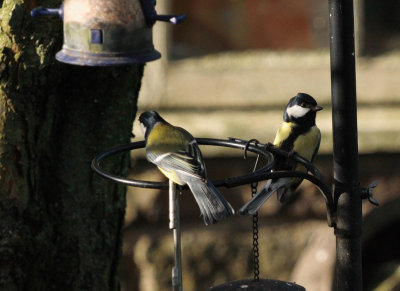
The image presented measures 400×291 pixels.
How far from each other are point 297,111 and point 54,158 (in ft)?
2.99

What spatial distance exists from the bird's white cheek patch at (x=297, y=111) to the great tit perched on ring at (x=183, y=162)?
38 cm

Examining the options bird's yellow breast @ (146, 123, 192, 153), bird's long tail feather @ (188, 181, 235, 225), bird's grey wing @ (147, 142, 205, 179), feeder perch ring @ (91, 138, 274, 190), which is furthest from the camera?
bird's yellow breast @ (146, 123, 192, 153)

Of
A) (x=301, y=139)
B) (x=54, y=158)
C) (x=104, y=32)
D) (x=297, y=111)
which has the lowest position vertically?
(x=54, y=158)

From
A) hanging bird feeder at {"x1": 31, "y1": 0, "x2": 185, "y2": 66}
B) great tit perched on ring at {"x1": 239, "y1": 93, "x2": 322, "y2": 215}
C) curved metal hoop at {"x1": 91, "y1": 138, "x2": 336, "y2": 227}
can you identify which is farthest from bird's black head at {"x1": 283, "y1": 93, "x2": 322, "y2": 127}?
hanging bird feeder at {"x1": 31, "y1": 0, "x2": 185, "y2": 66}

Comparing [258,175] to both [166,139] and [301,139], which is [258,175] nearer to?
[166,139]

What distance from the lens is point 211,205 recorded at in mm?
2469

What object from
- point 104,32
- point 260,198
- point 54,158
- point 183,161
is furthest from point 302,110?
point 54,158

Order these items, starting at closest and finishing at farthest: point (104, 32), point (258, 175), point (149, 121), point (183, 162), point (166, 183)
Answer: point (258, 175) → point (166, 183) → point (183, 162) → point (104, 32) → point (149, 121)

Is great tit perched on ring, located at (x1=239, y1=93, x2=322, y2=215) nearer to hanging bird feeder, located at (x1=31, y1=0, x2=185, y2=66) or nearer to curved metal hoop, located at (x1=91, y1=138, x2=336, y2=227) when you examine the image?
curved metal hoop, located at (x1=91, y1=138, x2=336, y2=227)

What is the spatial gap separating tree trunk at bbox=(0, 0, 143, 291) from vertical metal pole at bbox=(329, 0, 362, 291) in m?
1.09

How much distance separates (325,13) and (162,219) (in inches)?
57.5

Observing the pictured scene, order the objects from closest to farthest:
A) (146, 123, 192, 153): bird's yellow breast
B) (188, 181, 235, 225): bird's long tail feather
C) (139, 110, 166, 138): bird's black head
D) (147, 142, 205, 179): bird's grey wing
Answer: (188, 181, 235, 225): bird's long tail feather < (147, 142, 205, 179): bird's grey wing < (146, 123, 192, 153): bird's yellow breast < (139, 110, 166, 138): bird's black head

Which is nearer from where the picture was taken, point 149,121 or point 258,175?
point 258,175

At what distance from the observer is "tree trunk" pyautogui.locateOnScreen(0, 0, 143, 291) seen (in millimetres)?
3154
